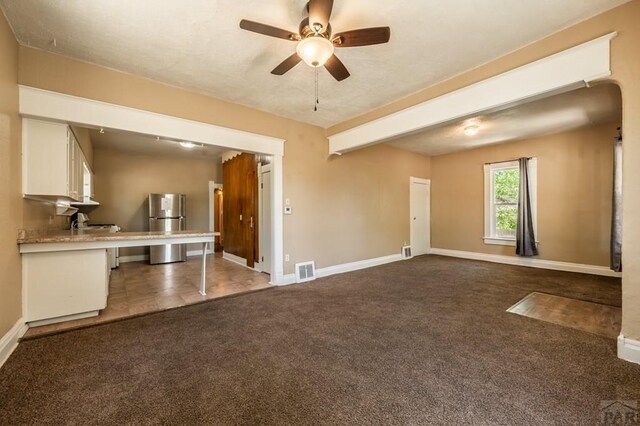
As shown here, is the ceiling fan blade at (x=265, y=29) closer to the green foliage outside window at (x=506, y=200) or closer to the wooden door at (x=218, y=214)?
the green foliage outside window at (x=506, y=200)

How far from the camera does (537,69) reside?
7.88ft

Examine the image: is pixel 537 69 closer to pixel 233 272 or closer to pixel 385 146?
pixel 385 146

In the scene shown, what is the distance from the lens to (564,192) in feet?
16.7

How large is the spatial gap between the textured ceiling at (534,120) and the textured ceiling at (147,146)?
4292mm

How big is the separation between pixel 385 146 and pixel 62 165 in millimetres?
5464

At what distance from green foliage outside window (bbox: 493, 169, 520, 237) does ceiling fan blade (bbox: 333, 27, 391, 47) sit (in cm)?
541

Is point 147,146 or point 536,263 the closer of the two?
point 536,263

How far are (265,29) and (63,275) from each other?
9.92 feet

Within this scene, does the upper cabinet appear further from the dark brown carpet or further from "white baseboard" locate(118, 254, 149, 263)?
"white baseboard" locate(118, 254, 149, 263)

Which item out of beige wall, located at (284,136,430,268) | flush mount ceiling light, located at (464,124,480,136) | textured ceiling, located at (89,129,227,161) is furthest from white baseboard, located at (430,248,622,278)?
textured ceiling, located at (89,129,227,161)

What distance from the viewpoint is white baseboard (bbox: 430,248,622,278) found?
4711 mm

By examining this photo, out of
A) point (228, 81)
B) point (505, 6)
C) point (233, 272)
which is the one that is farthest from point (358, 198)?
point (505, 6)

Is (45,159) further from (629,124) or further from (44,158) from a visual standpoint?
(629,124)

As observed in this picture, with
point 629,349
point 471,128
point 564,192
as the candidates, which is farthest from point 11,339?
point 564,192
